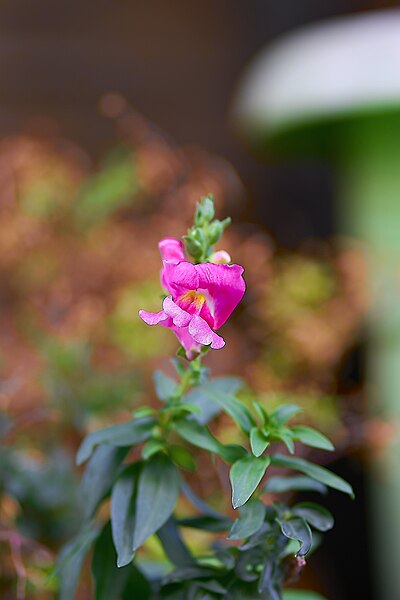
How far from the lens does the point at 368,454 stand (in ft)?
2.80

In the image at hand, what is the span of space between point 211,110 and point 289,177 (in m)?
0.23

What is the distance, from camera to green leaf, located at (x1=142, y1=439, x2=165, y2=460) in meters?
0.41

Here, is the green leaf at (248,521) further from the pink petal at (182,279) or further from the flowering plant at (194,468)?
the pink petal at (182,279)

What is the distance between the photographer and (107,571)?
42cm

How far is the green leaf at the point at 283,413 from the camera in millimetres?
413

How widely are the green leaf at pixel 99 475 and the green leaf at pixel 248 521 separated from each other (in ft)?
0.29

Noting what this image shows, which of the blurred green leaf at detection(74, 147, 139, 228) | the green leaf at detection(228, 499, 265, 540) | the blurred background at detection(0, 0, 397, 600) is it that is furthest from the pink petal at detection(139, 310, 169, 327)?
the blurred green leaf at detection(74, 147, 139, 228)

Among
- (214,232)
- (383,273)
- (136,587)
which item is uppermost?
(214,232)

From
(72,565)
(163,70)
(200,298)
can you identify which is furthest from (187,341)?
(163,70)

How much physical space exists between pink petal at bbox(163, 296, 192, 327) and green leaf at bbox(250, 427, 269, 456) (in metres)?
0.07

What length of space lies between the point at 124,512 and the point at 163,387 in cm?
8

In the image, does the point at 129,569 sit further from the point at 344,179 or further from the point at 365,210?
the point at 344,179

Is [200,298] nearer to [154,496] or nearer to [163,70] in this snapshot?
[154,496]

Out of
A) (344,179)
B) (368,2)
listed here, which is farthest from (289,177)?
(344,179)
